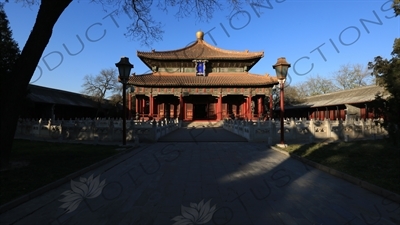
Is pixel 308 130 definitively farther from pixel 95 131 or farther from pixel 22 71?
pixel 22 71

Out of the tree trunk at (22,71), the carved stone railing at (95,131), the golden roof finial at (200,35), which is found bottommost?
the carved stone railing at (95,131)

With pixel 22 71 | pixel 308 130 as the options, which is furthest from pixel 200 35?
pixel 22 71

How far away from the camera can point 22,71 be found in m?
5.66

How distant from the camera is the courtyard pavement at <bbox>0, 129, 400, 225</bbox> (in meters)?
3.44

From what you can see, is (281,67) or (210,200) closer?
(210,200)

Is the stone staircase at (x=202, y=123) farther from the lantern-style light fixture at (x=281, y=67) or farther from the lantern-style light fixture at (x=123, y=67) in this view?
the lantern-style light fixture at (x=281, y=67)

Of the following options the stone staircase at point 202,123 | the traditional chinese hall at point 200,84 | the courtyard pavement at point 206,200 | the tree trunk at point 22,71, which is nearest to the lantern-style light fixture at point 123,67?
the tree trunk at point 22,71

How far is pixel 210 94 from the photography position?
2689 cm

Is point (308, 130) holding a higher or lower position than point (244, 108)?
lower

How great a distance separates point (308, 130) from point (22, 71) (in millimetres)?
13016

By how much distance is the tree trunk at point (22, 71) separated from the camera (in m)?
5.63

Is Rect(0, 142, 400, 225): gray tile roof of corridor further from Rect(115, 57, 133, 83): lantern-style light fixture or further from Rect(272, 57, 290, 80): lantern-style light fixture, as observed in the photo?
Rect(115, 57, 133, 83): lantern-style light fixture

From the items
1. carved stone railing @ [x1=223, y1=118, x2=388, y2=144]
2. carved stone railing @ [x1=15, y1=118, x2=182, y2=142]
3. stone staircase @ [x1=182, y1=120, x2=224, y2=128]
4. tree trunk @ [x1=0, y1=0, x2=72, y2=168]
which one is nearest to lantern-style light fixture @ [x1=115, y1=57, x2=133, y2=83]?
carved stone railing @ [x1=15, y1=118, x2=182, y2=142]

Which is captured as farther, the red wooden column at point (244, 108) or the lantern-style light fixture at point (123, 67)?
the red wooden column at point (244, 108)
